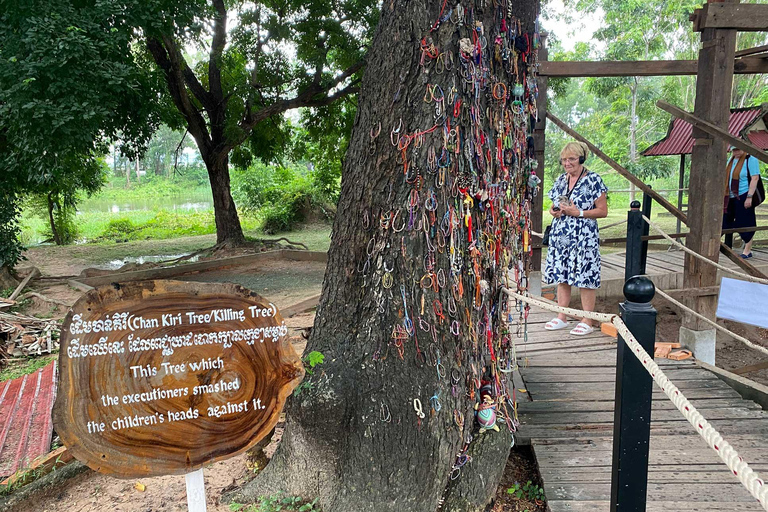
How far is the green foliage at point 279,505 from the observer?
2221 mm

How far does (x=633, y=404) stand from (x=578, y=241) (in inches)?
95.5

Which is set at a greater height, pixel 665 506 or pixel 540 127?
pixel 540 127

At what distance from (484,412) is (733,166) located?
5.68 m

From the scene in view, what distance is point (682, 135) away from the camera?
30.6 feet

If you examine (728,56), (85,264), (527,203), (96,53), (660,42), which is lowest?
(85,264)

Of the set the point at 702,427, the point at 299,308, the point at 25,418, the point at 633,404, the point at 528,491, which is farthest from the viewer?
the point at 299,308

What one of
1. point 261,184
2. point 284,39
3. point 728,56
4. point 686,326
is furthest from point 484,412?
point 261,184

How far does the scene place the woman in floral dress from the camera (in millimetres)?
3561

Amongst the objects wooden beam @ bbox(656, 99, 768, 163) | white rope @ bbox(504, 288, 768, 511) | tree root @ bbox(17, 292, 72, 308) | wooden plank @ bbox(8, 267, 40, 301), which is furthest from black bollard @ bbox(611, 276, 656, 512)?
wooden plank @ bbox(8, 267, 40, 301)

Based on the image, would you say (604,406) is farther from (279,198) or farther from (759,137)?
(279,198)

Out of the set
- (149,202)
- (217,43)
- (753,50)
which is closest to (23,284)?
(217,43)

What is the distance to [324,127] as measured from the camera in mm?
10984

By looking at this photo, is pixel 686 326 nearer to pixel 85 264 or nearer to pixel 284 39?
pixel 284 39

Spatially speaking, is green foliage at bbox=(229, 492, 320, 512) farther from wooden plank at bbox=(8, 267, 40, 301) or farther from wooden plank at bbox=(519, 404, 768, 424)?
wooden plank at bbox=(8, 267, 40, 301)
